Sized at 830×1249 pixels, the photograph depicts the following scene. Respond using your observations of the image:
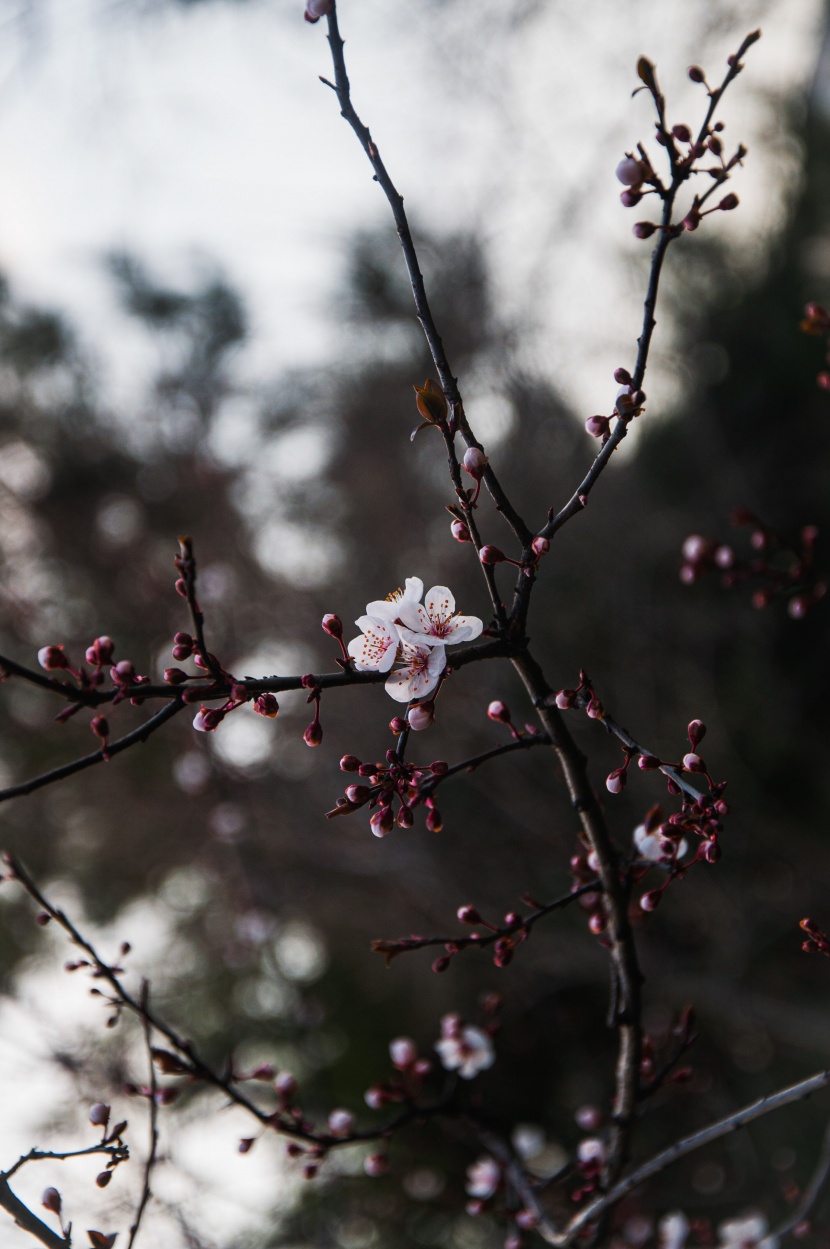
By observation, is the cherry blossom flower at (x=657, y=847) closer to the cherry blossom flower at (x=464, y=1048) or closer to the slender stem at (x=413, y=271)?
the slender stem at (x=413, y=271)

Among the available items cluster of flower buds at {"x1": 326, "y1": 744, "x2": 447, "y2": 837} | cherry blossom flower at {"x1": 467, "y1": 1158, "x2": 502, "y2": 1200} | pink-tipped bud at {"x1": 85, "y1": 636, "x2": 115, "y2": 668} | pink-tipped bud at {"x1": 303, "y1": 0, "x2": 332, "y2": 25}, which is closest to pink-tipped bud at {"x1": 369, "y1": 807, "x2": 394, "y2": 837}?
cluster of flower buds at {"x1": 326, "y1": 744, "x2": 447, "y2": 837}

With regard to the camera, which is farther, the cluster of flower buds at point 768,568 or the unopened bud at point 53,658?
the cluster of flower buds at point 768,568

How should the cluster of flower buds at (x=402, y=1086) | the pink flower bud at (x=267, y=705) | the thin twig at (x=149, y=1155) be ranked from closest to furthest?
1. the pink flower bud at (x=267, y=705)
2. the thin twig at (x=149, y=1155)
3. the cluster of flower buds at (x=402, y=1086)

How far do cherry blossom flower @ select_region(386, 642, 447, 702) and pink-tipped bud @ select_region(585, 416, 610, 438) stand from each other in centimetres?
23

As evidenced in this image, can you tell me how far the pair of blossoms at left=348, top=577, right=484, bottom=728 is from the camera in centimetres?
65

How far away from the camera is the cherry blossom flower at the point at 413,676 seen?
653mm

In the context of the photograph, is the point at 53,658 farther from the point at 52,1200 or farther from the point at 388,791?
the point at 52,1200

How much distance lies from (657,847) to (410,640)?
366mm

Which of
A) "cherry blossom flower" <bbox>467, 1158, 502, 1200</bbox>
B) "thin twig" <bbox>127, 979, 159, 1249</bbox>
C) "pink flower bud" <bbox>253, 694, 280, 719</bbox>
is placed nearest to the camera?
"pink flower bud" <bbox>253, 694, 280, 719</bbox>

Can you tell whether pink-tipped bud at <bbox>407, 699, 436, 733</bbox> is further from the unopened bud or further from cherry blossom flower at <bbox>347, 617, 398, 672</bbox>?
the unopened bud

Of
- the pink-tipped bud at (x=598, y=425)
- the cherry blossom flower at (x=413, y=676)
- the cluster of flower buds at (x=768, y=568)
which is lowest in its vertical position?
the cherry blossom flower at (x=413, y=676)

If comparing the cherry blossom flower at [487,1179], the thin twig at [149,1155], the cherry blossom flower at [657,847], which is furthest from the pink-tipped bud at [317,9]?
the cherry blossom flower at [487,1179]

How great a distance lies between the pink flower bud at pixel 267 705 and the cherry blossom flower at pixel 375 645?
Result: 7cm

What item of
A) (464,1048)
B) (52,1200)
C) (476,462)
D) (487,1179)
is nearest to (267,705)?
(476,462)
